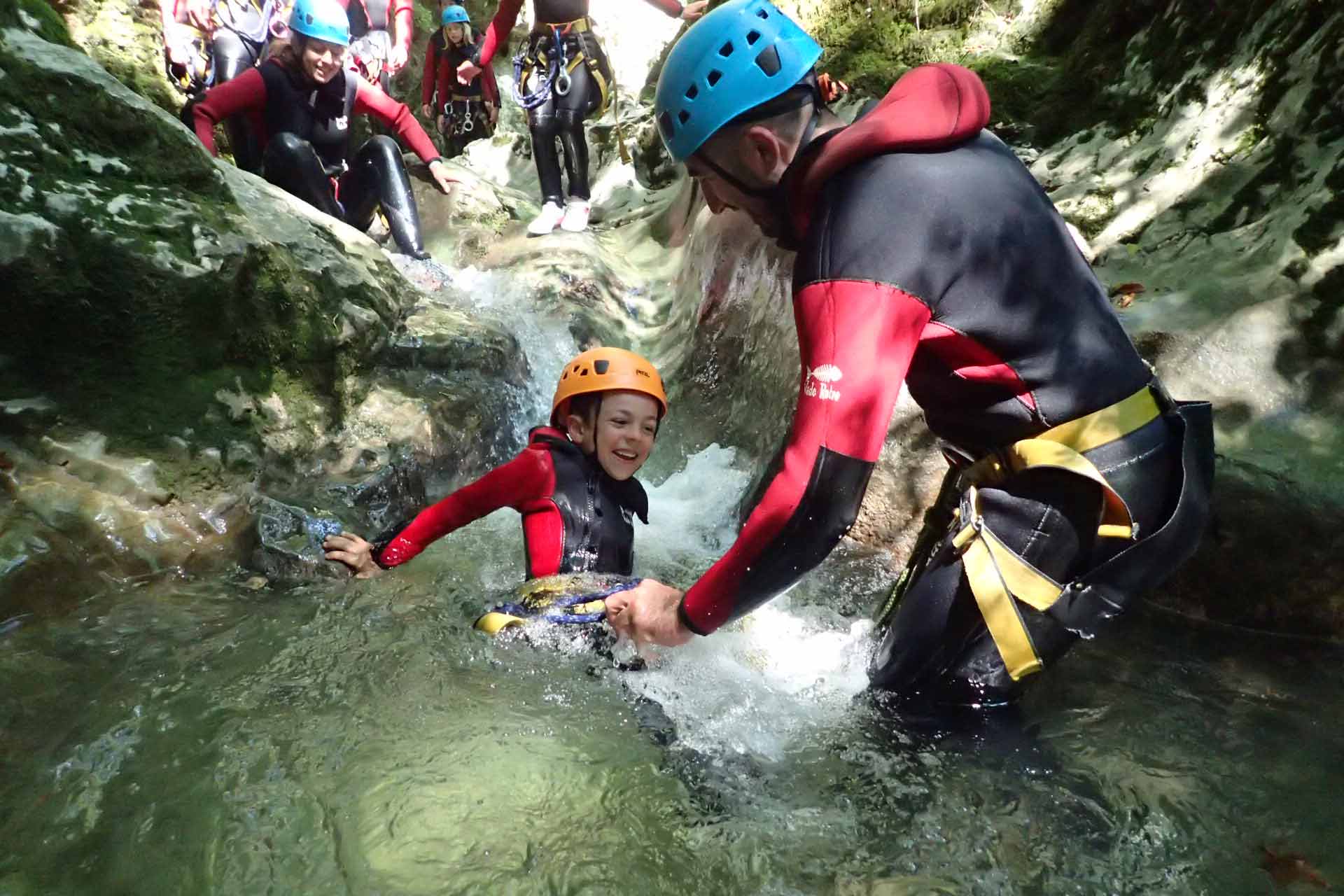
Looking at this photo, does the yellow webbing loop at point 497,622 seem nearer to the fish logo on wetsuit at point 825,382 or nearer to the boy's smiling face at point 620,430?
the boy's smiling face at point 620,430

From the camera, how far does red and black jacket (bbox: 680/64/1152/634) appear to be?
5.67ft

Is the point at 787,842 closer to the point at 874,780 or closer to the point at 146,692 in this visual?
the point at 874,780

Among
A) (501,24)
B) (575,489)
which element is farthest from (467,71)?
(575,489)

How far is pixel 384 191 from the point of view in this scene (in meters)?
7.08

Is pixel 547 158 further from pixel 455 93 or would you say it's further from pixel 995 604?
pixel 995 604

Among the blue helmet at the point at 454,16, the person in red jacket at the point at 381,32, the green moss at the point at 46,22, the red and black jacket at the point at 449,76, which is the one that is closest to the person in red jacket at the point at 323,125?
the green moss at the point at 46,22

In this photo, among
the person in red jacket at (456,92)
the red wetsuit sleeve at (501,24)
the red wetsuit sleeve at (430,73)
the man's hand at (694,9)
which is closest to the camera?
the man's hand at (694,9)

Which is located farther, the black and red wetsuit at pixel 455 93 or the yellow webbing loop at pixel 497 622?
the black and red wetsuit at pixel 455 93

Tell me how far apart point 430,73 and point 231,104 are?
6.06 metres

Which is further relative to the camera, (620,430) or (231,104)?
(231,104)

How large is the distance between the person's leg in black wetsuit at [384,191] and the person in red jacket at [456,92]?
16.4ft

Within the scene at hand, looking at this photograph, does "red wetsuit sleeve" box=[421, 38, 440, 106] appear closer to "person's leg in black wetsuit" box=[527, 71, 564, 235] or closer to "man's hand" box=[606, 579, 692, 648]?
"person's leg in black wetsuit" box=[527, 71, 564, 235]

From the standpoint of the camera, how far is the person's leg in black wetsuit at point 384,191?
7.07 m

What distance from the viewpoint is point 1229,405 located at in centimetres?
322
